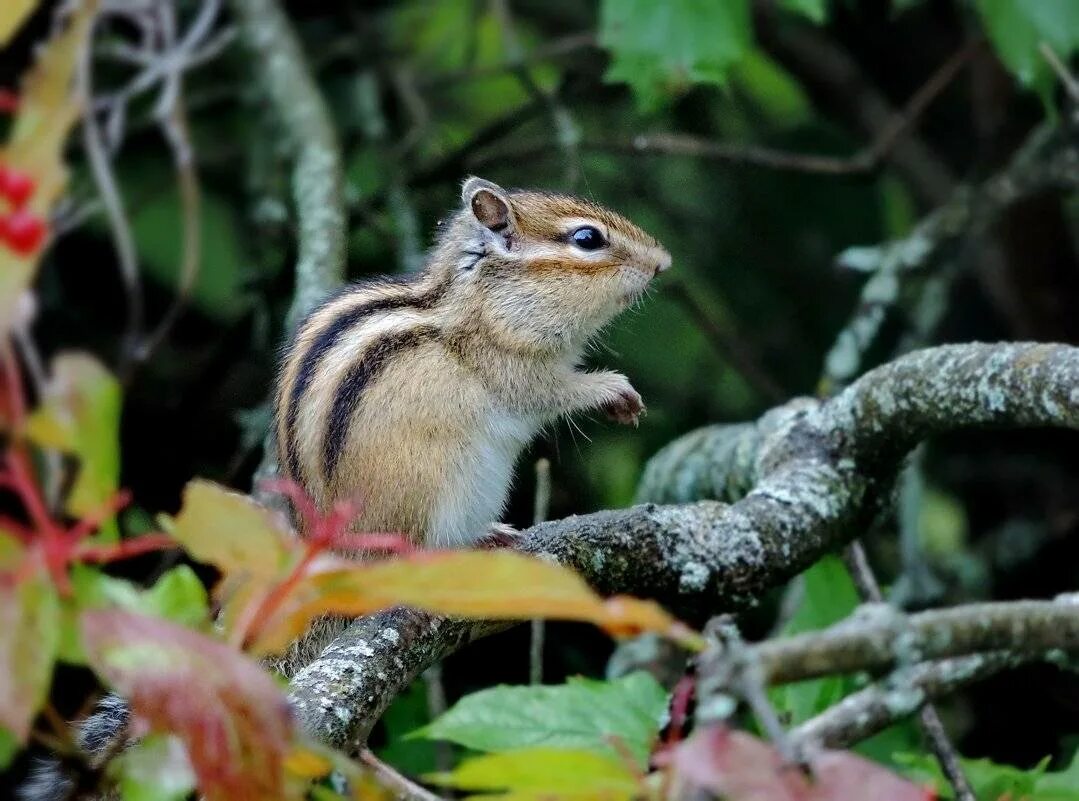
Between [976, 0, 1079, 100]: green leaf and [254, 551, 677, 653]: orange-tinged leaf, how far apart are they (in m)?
2.76

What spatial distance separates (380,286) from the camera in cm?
322

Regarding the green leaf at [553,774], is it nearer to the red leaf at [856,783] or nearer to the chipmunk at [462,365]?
the red leaf at [856,783]

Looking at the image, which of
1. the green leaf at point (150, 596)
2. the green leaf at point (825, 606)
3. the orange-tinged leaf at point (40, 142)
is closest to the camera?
the orange-tinged leaf at point (40, 142)

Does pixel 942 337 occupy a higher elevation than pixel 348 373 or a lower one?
lower

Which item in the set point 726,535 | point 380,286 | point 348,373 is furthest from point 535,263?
point 726,535

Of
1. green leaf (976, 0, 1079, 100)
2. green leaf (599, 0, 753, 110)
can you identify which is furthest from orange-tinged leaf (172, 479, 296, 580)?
green leaf (976, 0, 1079, 100)

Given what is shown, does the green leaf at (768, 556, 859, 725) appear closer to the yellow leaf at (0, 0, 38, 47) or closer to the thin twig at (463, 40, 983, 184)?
the thin twig at (463, 40, 983, 184)

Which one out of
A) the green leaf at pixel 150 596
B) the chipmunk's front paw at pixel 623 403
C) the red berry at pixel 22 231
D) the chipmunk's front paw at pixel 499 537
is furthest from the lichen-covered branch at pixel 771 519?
the red berry at pixel 22 231

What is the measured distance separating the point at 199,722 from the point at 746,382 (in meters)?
3.71

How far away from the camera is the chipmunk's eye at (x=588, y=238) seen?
3509 mm

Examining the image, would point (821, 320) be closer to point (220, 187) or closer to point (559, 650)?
point (559, 650)

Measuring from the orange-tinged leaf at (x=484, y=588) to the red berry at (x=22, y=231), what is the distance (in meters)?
0.33

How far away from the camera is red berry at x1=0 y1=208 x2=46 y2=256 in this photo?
980 millimetres

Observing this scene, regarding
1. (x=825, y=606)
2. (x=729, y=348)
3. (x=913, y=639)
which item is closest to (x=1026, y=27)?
(x=729, y=348)
